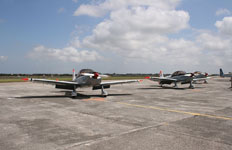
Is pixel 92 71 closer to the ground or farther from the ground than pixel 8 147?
farther from the ground

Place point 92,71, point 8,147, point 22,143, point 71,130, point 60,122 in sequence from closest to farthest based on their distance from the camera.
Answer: point 8,147 < point 22,143 < point 71,130 < point 60,122 < point 92,71

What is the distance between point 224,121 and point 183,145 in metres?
3.61

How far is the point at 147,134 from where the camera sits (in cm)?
521

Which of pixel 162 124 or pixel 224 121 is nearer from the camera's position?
pixel 162 124

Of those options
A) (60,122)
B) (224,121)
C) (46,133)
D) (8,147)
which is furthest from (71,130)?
(224,121)

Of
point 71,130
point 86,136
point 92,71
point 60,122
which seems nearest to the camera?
point 86,136

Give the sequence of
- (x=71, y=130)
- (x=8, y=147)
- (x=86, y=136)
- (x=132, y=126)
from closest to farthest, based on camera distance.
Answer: (x=8, y=147) → (x=86, y=136) → (x=71, y=130) → (x=132, y=126)

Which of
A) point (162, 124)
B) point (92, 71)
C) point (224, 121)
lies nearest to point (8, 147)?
point (162, 124)

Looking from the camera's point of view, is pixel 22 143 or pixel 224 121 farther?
pixel 224 121

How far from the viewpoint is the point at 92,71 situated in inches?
577

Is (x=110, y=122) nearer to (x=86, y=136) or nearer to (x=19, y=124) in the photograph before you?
(x=86, y=136)

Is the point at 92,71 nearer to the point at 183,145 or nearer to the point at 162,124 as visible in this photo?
the point at 162,124

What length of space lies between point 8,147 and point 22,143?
0.33 m

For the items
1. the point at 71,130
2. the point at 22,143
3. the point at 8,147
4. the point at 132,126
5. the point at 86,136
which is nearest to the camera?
the point at 8,147
